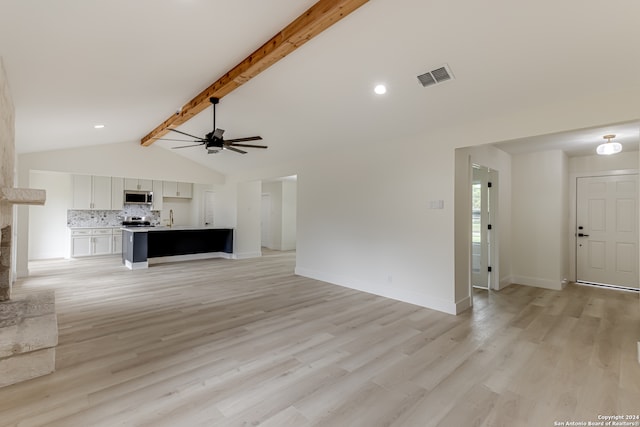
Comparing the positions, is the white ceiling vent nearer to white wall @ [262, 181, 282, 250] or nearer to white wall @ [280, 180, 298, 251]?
white wall @ [280, 180, 298, 251]

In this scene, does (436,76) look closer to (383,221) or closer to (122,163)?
(383,221)

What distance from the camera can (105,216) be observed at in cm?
899

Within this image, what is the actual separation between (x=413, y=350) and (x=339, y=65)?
2963 millimetres

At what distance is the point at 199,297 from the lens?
4.72 m

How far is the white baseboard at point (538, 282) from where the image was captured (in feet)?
17.4

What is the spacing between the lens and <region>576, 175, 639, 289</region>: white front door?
535 cm

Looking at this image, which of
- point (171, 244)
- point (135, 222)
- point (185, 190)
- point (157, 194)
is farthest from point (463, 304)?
point (135, 222)

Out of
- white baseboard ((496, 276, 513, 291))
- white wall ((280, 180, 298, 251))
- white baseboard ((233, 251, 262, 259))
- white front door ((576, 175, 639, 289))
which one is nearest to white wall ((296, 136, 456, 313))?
white baseboard ((496, 276, 513, 291))

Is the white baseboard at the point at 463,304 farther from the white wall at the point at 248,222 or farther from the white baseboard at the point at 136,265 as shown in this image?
the white baseboard at the point at 136,265

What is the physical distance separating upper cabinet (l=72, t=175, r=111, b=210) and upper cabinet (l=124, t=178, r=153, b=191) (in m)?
0.44

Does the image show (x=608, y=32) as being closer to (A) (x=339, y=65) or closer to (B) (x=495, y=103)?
(B) (x=495, y=103)

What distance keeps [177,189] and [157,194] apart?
0.60m

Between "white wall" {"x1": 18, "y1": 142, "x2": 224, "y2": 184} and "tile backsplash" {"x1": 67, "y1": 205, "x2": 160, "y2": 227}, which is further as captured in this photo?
"tile backsplash" {"x1": 67, "y1": 205, "x2": 160, "y2": 227}

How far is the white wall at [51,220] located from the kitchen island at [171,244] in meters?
2.03
